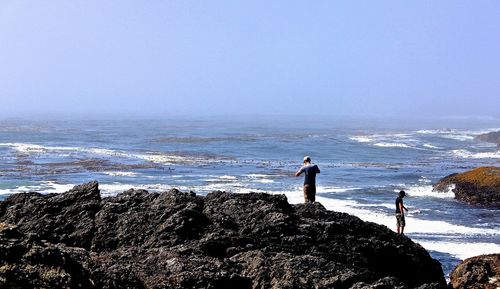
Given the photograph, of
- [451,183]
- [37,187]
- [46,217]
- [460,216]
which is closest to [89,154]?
[37,187]

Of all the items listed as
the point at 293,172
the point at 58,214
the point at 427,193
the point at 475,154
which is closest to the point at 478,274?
the point at 58,214

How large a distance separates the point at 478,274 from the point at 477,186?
3253 cm

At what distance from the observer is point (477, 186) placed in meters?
43.0

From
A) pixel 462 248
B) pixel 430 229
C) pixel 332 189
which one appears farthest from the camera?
pixel 332 189

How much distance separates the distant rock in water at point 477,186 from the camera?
133 feet

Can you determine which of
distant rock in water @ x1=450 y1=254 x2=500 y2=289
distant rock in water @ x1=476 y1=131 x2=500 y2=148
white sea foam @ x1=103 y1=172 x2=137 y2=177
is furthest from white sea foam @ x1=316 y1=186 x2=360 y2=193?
distant rock in water @ x1=476 y1=131 x2=500 y2=148

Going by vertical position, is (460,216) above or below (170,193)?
below

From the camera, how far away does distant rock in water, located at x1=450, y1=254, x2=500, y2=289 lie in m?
12.3

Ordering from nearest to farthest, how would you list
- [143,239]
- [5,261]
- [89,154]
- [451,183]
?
1. [5,261]
2. [143,239]
3. [451,183]
4. [89,154]

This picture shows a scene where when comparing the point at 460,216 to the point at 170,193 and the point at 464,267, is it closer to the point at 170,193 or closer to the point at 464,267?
the point at 464,267

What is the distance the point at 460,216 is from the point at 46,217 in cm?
2894

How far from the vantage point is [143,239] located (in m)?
11.1

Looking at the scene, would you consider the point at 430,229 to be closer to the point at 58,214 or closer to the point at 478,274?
the point at 478,274

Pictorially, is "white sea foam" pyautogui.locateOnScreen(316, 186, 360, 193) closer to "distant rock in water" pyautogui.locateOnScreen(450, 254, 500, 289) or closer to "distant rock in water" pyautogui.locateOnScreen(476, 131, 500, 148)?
"distant rock in water" pyautogui.locateOnScreen(450, 254, 500, 289)
